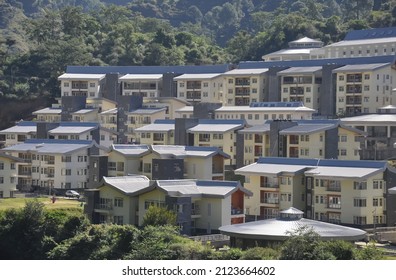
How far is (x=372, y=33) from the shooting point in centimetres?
7831

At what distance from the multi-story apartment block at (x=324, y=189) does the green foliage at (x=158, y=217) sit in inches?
290

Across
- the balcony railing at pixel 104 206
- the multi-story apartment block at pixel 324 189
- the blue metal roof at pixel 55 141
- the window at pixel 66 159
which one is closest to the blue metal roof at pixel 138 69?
the blue metal roof at pixel 55 141

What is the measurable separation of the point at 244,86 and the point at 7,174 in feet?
62.0

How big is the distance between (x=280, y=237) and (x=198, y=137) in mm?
23625

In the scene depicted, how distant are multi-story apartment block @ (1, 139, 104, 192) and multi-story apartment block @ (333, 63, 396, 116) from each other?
14218mm

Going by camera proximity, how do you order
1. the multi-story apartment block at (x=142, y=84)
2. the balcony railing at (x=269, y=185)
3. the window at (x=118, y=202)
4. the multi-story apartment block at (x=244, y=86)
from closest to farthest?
the window at (x=118, y=202)
the balcony railing at (x=269, y=185)
the multi-story apartment block at (x=244, y=86)
the multi-story apartment block at (x=142, y=84)

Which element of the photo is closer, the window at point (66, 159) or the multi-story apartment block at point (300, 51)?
the window at point (66, 159)

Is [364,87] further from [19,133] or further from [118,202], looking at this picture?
[118,202]

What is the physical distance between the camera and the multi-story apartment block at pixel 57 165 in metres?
61.9

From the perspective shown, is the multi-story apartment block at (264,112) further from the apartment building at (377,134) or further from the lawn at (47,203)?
the lawn at (47,203)

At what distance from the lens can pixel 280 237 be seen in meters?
40.0

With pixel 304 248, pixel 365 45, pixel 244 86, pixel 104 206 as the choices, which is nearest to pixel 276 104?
pixel 244 86

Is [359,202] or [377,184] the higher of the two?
[377,184]

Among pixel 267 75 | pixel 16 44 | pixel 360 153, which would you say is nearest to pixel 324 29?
pixel 267 75
